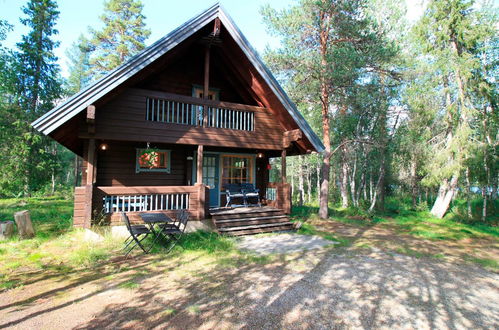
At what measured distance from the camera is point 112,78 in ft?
21.2

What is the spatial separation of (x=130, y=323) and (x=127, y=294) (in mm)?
859

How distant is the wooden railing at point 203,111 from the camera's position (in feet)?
24.7

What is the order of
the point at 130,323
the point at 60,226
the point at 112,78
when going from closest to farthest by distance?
the point at 130,323 < the point at 112,78 < the point at 60,226

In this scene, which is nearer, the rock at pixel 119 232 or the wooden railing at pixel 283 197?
the rock at pixel 119 232

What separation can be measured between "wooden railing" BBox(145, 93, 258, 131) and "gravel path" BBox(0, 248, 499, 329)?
14.2 ft

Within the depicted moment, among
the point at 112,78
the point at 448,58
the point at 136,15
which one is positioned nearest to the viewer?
the point at 112,78

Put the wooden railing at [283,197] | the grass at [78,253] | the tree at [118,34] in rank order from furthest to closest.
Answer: the tree at [118,34]
the wooden railing at [283,197]
the grass at [78,253]

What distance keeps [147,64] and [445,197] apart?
14751 millimetres

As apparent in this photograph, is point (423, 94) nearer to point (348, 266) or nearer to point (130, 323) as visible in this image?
point (348, 266)

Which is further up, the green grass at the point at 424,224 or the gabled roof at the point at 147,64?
the gabled roof at the point at 147,64

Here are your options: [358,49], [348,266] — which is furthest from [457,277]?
[358,49]

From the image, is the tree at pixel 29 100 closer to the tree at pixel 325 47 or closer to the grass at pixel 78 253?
the grass at pixel 78 253

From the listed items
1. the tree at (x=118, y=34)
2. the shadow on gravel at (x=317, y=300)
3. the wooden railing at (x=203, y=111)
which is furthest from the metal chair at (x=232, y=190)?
the tree at (x=118, y=34)

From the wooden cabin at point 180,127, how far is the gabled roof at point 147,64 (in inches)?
1.0
